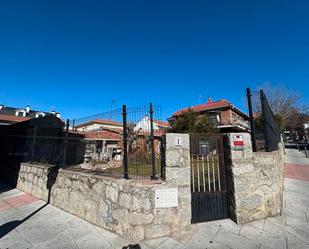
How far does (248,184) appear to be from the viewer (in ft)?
13.7

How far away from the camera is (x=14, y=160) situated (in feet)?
28.6

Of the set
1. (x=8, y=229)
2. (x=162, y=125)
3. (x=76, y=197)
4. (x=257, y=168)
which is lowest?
(x=8, y=229)

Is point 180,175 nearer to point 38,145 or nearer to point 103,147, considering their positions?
point 103,147

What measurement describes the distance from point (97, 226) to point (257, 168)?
394 cm

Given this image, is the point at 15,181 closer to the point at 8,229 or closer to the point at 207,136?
the point at 8,229

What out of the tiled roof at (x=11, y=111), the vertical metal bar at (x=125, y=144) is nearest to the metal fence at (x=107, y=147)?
the vertical metal bar at (x=125, y=144)

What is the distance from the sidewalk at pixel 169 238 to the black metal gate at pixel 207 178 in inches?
9.0

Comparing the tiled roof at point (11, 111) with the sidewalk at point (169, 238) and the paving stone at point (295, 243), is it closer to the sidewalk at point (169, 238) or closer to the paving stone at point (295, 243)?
the sidewalk at point (169, 238)

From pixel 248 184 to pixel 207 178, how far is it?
0.91 meters

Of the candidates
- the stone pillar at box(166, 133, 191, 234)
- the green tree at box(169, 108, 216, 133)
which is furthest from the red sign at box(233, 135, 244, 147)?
the green tree at box(169, 108, 216, 133)

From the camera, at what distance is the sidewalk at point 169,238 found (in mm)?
3322

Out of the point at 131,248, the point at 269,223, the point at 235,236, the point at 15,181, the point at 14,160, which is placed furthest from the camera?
the point at 14,160

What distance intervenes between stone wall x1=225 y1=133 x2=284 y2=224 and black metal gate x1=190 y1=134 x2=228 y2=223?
0.18 m

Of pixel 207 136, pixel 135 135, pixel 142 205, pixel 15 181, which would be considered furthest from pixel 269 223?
pixel 15 181
